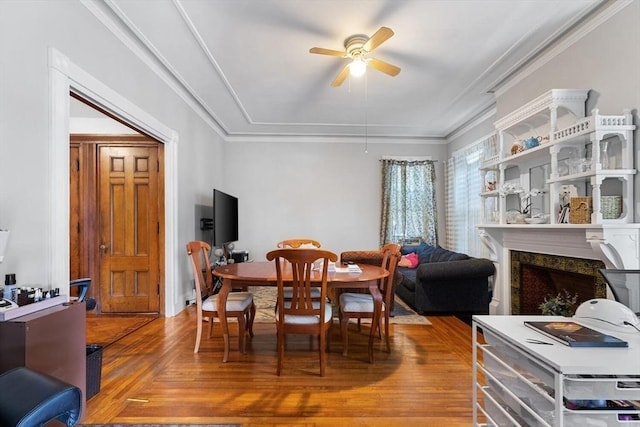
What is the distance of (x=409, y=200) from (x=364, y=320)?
3.17 metres

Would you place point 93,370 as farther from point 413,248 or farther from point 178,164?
point 413,248

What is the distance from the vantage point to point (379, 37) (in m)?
2.56

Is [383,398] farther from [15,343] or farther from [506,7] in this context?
[506,7]

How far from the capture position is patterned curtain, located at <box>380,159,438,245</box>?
637cm

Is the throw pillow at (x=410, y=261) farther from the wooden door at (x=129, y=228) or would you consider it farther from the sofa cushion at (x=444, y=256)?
the wooden door at (x=129, y=228)

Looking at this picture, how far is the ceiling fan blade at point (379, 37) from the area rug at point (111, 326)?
3.65 m

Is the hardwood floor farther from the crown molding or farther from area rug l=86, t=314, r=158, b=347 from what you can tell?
the crown molding

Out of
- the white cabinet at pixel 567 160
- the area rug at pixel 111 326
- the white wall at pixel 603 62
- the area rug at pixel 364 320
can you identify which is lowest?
the area rug at pixel 364 320

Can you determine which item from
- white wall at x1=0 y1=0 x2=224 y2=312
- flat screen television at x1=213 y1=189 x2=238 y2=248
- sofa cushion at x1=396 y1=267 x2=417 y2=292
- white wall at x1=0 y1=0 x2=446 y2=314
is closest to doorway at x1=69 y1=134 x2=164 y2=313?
white wall at x1=0 y1=0 x2=446 y2=314

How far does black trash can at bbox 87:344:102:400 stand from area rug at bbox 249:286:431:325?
5.86 feet

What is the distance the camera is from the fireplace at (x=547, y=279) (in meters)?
2.70

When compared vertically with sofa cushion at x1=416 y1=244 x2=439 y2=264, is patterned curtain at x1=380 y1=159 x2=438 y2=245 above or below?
above

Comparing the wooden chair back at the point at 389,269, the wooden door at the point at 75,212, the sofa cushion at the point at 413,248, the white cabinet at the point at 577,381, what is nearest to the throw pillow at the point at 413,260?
the sofa cushion at the point at 413,248

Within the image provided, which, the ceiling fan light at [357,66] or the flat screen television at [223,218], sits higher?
the ceiling fan light at [357,66]
